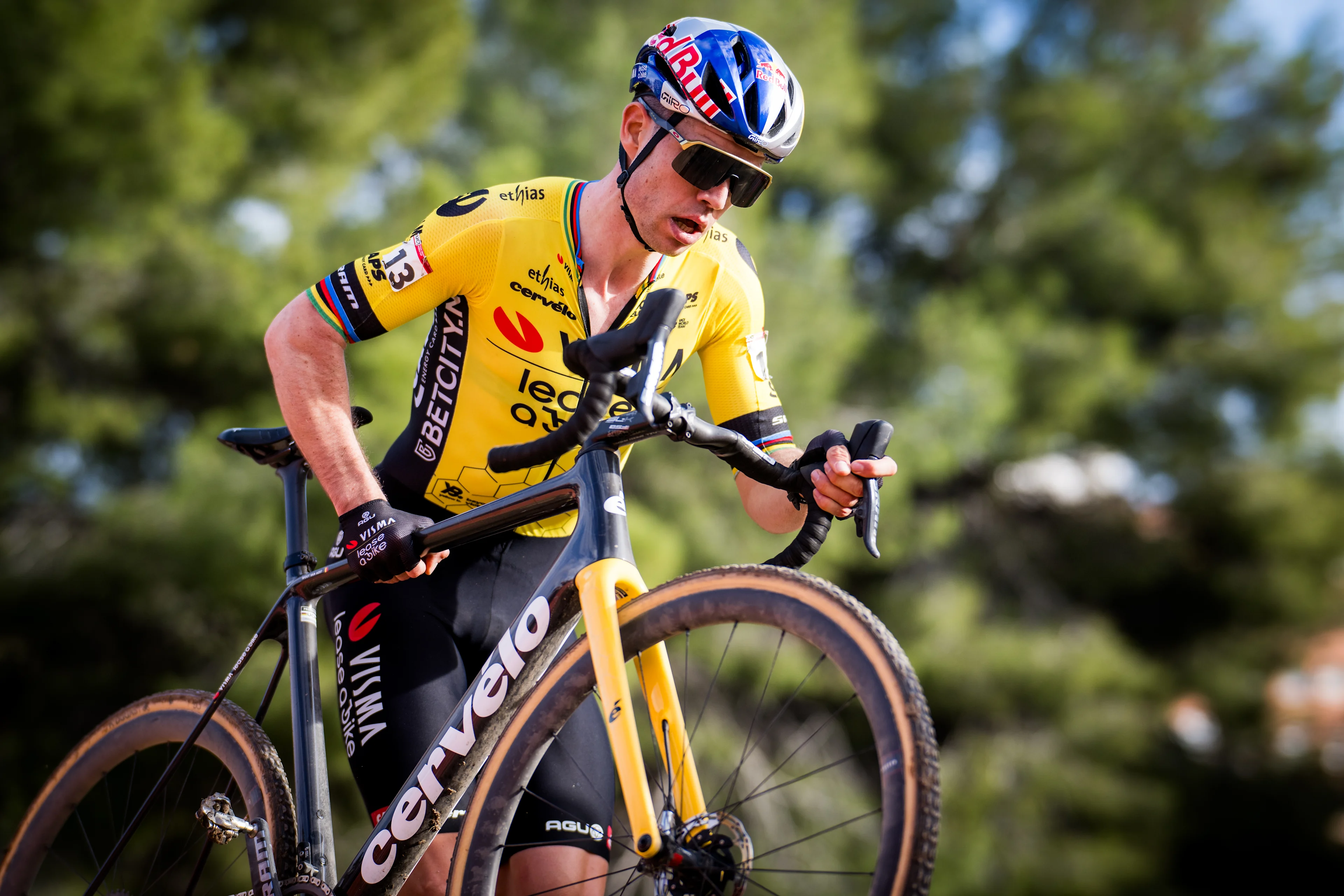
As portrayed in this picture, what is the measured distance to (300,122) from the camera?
35.4 feet

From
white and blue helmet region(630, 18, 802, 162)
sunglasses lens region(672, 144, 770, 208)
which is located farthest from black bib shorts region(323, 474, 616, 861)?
white and blue helmet region(630, 18, 802, 162)

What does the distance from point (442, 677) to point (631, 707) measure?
2.39 ft

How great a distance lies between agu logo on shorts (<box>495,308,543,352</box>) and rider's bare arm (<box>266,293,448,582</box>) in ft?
1.07

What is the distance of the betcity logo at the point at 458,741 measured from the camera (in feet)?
6.35

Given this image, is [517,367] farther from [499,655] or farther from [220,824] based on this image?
[220,824]

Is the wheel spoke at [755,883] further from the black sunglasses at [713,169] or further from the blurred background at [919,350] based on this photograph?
the blurred background at [919,350]

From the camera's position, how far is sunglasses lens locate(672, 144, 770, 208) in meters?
2.13

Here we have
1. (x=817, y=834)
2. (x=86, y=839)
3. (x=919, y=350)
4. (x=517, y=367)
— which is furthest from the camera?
(x=919, y=350)

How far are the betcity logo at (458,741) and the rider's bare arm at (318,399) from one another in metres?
0.34

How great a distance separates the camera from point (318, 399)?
7.22 ft

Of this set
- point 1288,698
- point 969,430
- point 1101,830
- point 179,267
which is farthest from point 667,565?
point 1288,698

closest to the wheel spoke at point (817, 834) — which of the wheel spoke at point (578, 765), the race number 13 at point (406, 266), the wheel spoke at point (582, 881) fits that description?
the wheel spoke at point (582, 881)

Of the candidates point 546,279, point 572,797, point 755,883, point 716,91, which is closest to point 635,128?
point 716,91

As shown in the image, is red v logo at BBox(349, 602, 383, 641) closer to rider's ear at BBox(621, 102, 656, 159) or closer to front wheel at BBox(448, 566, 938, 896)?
front wheel at BBox(448, 566, 938, 896)
